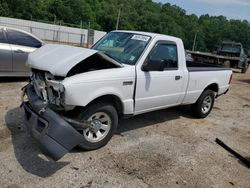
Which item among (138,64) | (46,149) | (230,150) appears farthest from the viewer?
(230,150)

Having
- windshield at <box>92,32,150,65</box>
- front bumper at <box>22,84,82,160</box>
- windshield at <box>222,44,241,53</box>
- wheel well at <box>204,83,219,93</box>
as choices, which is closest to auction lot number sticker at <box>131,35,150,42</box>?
windshield at <box>92,32,150,65</box>

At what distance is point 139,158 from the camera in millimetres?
4914

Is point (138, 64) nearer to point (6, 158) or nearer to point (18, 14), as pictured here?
point (6, 158)

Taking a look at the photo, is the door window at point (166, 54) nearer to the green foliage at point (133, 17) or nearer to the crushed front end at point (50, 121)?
the crushed front end at point (50, 121)

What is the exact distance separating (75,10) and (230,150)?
77866mm

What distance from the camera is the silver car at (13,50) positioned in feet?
27.3

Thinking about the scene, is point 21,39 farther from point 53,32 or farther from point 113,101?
point 53,32

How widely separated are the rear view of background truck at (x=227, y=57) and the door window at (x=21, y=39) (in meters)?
12.9

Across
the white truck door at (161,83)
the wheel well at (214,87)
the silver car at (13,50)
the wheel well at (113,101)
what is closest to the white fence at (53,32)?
the silver car at (13,50)

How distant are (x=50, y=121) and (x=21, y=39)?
5299 mm

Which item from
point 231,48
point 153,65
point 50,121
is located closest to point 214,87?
point 153,65

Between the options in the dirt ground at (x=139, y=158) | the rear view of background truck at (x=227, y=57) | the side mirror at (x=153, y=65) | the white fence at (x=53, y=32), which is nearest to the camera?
the dirt ground at (x=139, y=158)

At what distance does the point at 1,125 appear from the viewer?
558 cm

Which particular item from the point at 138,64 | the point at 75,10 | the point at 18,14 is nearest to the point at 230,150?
the point at 138,64
